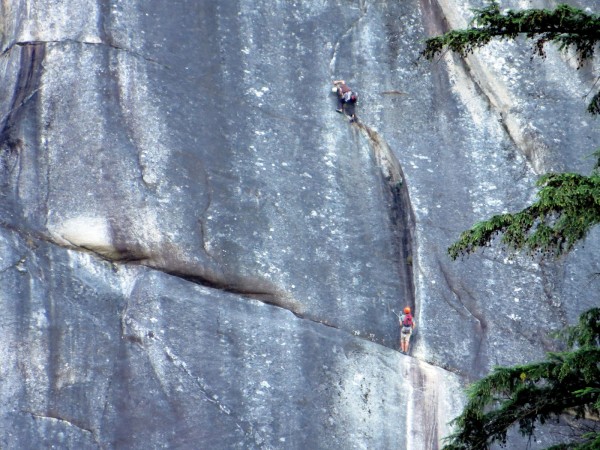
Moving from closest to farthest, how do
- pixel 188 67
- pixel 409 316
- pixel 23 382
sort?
Answer: pixel 23 382 < pixel 409 316 < pixel 188 67

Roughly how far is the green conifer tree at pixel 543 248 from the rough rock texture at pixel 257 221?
5503 millimetres

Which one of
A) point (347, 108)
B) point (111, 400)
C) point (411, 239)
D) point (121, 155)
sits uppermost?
point (347, 108)

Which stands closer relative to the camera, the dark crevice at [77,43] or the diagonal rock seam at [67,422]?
the diagonal rock seam at [67,422]

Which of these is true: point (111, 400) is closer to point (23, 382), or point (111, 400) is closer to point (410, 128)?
point (23, 382)

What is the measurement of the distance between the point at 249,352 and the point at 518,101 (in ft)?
22.1

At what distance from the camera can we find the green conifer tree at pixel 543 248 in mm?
9359

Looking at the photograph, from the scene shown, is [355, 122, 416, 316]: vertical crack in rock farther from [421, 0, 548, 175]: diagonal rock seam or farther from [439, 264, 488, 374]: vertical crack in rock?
[421, 0, 548, 175]: diagonal rock seam

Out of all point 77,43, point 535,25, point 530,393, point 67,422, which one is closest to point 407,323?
point 67,422

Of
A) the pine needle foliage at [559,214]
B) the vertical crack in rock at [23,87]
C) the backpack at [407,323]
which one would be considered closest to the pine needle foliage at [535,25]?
the pine needle foliage at [559,214]

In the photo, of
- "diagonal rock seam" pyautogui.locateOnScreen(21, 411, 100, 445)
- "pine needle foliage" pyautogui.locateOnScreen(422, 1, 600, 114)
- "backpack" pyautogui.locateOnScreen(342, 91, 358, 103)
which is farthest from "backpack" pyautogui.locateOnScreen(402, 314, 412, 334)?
"pine needle foliage" pyautogui.locateOnScreen(422, 1, 600, 114)

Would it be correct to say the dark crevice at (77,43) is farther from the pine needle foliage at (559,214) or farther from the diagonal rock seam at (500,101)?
the pine needle foliage at (559,214)

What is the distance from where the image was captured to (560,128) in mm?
17797

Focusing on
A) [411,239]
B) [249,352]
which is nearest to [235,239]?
[249,352]

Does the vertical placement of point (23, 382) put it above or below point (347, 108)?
below
